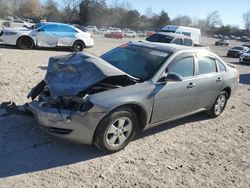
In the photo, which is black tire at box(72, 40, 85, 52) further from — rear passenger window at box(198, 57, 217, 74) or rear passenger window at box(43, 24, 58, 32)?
rear passenger window at box(198, 57, 217, 74)

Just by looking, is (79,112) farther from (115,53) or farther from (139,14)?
(139,14)

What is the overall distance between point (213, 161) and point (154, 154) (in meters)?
0.92

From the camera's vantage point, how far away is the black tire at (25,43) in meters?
15.8

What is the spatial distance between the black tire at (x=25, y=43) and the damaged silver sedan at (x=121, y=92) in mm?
10673

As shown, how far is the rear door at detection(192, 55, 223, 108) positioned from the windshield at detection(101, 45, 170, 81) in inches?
37.9

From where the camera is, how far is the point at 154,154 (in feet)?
16.6

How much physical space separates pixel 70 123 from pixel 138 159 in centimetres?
116

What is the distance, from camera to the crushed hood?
4816 millimetres

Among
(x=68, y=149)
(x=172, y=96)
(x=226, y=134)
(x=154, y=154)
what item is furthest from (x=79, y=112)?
(x=226, y=134)

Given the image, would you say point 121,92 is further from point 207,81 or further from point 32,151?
point 207,81

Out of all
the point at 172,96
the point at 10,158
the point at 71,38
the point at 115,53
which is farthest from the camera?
the point at 71,38

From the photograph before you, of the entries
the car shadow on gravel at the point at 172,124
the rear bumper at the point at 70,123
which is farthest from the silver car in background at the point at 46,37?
the rear bumper at the point at 70,123

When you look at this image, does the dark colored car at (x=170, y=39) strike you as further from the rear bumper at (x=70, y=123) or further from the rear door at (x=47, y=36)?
the rear bumper at (x=70, y=123)

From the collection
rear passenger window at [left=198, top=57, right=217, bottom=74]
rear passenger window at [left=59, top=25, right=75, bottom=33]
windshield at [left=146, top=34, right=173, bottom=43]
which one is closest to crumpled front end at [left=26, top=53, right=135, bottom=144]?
rear passenger window at [left=198, top=57, right=217, bottom=74]
